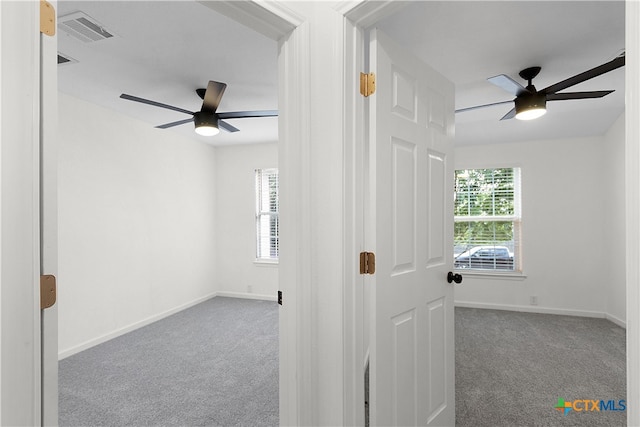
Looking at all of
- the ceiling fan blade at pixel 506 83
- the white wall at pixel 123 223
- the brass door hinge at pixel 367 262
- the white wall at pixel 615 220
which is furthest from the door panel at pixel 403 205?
the white wall at pixel 615 220

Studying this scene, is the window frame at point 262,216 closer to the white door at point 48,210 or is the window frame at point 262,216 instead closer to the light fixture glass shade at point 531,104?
the light fixture glass shade at point 531,104

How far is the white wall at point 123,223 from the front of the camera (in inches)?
134

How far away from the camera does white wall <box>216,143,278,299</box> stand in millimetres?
5516

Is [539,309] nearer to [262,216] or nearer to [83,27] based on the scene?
[262,216]

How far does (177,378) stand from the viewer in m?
2.81

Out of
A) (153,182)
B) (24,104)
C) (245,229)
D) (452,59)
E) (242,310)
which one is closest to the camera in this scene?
(24,104)

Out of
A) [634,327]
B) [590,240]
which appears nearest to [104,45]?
[634,327]

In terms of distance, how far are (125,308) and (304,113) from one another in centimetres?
360

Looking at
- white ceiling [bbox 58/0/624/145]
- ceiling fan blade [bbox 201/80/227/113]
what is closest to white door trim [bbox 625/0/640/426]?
white ceiling [bbox 58/0/624/145]

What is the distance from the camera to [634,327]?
829 millimetres

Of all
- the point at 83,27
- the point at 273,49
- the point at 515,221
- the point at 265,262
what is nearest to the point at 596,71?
the point at 273,49

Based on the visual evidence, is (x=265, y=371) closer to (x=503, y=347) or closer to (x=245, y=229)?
(x=503, y=347)

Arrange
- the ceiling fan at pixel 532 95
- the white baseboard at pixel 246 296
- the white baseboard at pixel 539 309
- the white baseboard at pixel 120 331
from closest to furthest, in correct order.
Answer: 1. the ceiling fan at pixel 532 95
2. the white baseboard at pixel 120 331
3. the white baseboard at pixel 539 309
4. the white baseboard at pixel 246 296

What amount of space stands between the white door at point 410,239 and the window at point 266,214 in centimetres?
389
